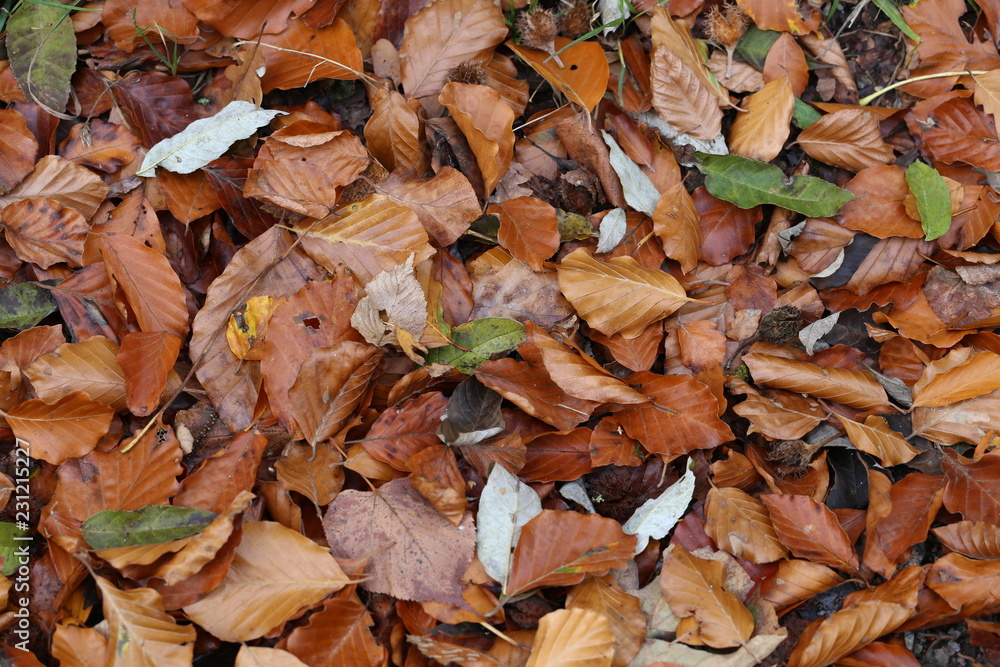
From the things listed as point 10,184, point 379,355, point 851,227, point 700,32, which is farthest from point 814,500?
point 10,184

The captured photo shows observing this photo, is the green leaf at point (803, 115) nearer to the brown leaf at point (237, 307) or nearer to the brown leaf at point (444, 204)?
the brown leaf at point (444, 204)

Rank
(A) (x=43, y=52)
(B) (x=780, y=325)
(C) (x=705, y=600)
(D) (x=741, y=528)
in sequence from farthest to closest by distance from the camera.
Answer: (A) (x=43, y=52)
(B) (x=780, y=325)
(D) (x=741, y=528)
(C) (x=705, y=600)

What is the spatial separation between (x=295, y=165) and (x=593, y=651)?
140cm

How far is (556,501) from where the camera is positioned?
1642 mm

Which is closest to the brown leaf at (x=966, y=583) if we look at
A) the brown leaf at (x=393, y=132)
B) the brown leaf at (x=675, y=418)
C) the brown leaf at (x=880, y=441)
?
the brown leaf at (x=880, y=441)

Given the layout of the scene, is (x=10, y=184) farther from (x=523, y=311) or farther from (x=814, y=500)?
(x=814, y=500)

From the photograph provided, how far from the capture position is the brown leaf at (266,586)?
1433mm

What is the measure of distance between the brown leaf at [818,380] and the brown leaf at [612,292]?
28 cm

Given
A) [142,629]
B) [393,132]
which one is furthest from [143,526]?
[393,132]

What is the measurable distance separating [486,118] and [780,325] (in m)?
0.96

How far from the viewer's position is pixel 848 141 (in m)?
1.85

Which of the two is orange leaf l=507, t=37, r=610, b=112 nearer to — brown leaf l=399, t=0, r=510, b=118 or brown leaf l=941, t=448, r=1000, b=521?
brown leaf l=399, t=0, r=510, b=118

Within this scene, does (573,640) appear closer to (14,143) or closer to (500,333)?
(500,333)

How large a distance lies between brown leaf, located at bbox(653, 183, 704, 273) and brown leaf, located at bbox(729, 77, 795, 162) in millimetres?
246
